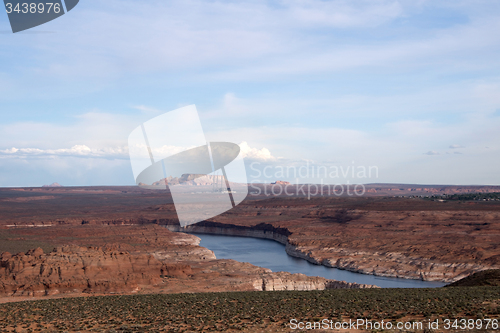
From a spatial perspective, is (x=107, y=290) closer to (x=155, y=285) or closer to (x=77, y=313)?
(x=155, y=285)

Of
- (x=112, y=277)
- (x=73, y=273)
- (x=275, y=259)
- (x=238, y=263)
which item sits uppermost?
(x=73, y=273)

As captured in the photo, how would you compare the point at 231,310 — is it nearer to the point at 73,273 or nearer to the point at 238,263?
the point at 73,273

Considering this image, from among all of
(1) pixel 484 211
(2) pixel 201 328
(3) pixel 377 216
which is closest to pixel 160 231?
(3) pixel 377 216

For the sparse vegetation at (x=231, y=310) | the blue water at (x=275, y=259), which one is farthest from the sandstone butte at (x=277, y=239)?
the sparse vegetation at (x=231, y=310)

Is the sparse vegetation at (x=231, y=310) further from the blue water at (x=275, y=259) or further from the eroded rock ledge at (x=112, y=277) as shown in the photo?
the blue water at (x=275, y=259)

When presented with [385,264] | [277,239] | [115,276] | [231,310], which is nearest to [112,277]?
[115,276]

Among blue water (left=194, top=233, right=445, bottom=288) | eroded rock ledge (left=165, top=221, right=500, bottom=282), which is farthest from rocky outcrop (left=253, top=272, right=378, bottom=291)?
eroded rock ledge (left=165, top=221, right=500, bottom=282)
